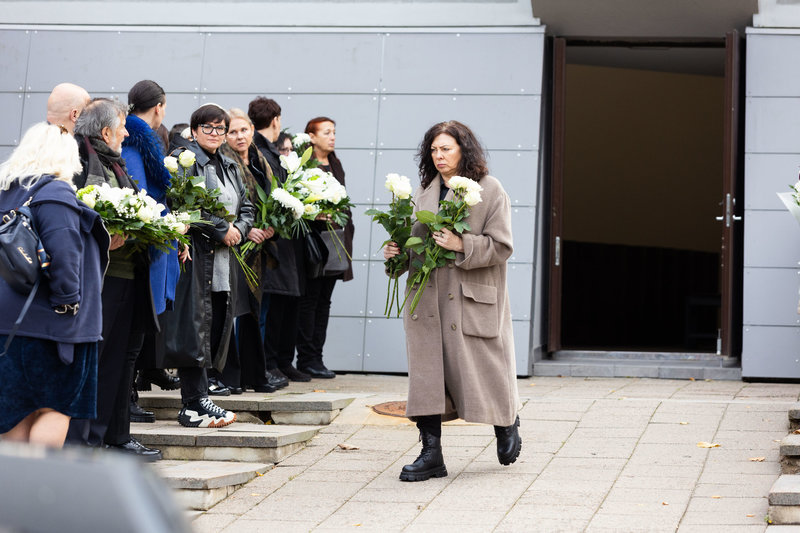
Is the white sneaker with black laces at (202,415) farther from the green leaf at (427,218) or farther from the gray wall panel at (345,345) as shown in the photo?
the gray wall panel at (345,345)

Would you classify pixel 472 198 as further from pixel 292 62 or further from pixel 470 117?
pixel 292 62

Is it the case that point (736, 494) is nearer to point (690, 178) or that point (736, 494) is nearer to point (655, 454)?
point (655, 454)

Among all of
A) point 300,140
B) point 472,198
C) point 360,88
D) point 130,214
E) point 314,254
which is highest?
point 360,88

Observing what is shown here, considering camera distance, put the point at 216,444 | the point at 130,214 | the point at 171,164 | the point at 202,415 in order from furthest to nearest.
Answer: the point at 202,415 < the point at 216,444 < the point at 171,164 < the point at 130,214

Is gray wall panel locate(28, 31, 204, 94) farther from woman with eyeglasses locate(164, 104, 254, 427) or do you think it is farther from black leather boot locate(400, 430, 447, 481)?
black leather boot locate(400, 430, 447, 481)

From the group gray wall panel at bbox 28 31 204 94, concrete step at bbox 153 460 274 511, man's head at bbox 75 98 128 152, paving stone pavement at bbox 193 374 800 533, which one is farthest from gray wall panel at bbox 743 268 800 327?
man's head at bbox 75 98 128 152

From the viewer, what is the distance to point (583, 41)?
416 inches

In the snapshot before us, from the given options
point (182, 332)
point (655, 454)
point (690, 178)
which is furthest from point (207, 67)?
point (690, 178)

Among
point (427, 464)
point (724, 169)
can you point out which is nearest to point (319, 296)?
point (427, 464)

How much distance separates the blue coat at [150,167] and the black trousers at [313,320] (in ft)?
9.48

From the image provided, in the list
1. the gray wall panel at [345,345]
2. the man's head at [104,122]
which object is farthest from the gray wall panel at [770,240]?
the man's head at [104,122]

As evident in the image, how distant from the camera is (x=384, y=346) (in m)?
10.2

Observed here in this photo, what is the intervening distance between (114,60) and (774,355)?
674 centimetres

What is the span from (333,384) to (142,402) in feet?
6.98
